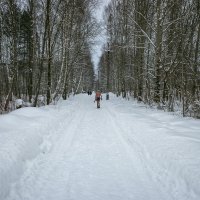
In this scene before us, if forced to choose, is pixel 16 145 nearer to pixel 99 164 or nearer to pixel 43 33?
pixel 99 164

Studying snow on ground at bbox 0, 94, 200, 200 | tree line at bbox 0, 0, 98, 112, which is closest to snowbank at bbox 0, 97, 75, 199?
snow on ground at bbox 0, 94, 200, 200

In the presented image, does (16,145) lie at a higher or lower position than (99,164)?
higher

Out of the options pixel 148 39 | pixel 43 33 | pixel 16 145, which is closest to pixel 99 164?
pixel 16 145

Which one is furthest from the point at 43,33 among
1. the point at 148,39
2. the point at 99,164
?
the point at 99,164

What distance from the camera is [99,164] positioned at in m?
6.76

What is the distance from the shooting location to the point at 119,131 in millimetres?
11281

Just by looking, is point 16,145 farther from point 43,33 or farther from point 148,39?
point 43,33

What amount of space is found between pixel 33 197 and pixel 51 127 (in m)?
6.74

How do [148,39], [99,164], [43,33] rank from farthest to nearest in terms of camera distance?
[43,33] < [148,39] < [99,164]

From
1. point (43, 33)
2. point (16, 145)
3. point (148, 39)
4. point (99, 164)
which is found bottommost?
point (99, 164)

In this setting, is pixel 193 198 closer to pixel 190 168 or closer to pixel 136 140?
pixel 190 168

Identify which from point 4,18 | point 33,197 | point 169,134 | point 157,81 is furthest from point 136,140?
point 4,18

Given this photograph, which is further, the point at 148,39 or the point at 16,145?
the point at 148,39

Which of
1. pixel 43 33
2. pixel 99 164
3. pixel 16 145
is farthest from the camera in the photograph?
pixel 43 33
